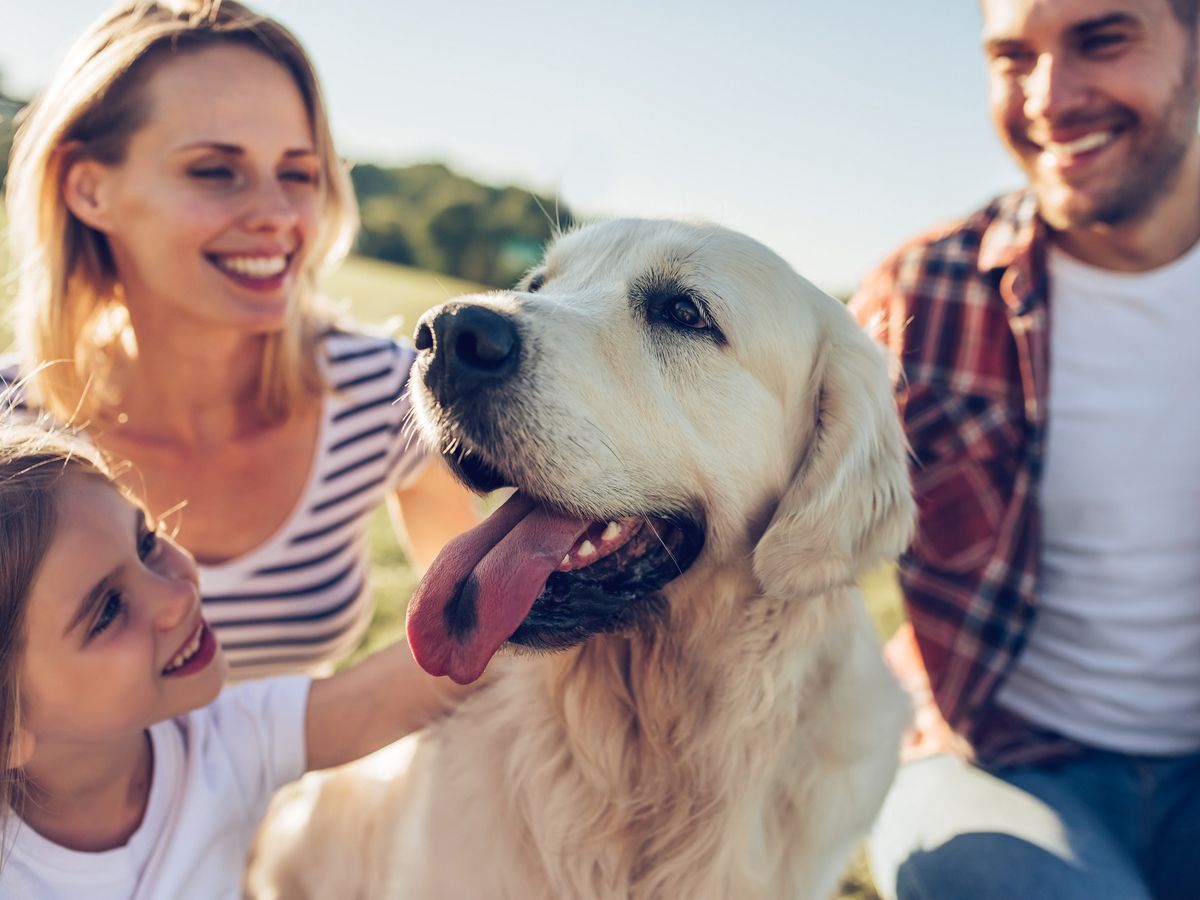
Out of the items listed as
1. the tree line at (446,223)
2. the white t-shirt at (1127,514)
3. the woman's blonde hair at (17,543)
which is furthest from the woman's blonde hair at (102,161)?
the tree line at (446,223)

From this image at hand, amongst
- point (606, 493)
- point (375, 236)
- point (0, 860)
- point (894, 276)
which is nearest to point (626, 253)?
point (606, 493)

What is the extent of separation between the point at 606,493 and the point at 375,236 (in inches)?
1914

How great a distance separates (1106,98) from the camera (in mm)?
2699

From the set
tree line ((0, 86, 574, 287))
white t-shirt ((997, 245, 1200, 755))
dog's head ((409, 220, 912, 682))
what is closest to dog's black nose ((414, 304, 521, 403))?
dog's head ((409, 220, 912, 682))

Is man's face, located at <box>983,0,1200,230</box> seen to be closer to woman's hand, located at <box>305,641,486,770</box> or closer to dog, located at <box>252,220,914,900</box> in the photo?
dog, located at <box>252,220,914,900</box>

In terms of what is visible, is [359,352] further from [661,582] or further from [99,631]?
[661,582]

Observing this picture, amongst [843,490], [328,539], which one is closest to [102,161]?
→ [328,539]

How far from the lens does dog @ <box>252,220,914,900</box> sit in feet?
6.14

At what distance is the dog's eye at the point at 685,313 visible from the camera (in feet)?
6.73

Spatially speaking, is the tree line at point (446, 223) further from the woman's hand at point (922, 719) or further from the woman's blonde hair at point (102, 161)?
the woman's hand at point (922, 719)

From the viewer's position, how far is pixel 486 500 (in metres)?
2.12

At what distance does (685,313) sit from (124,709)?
1.38 meters

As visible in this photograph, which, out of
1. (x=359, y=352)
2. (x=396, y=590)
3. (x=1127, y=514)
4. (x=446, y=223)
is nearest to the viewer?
(x=1127, y=514)

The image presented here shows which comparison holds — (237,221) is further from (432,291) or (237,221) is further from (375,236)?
(375,236)
